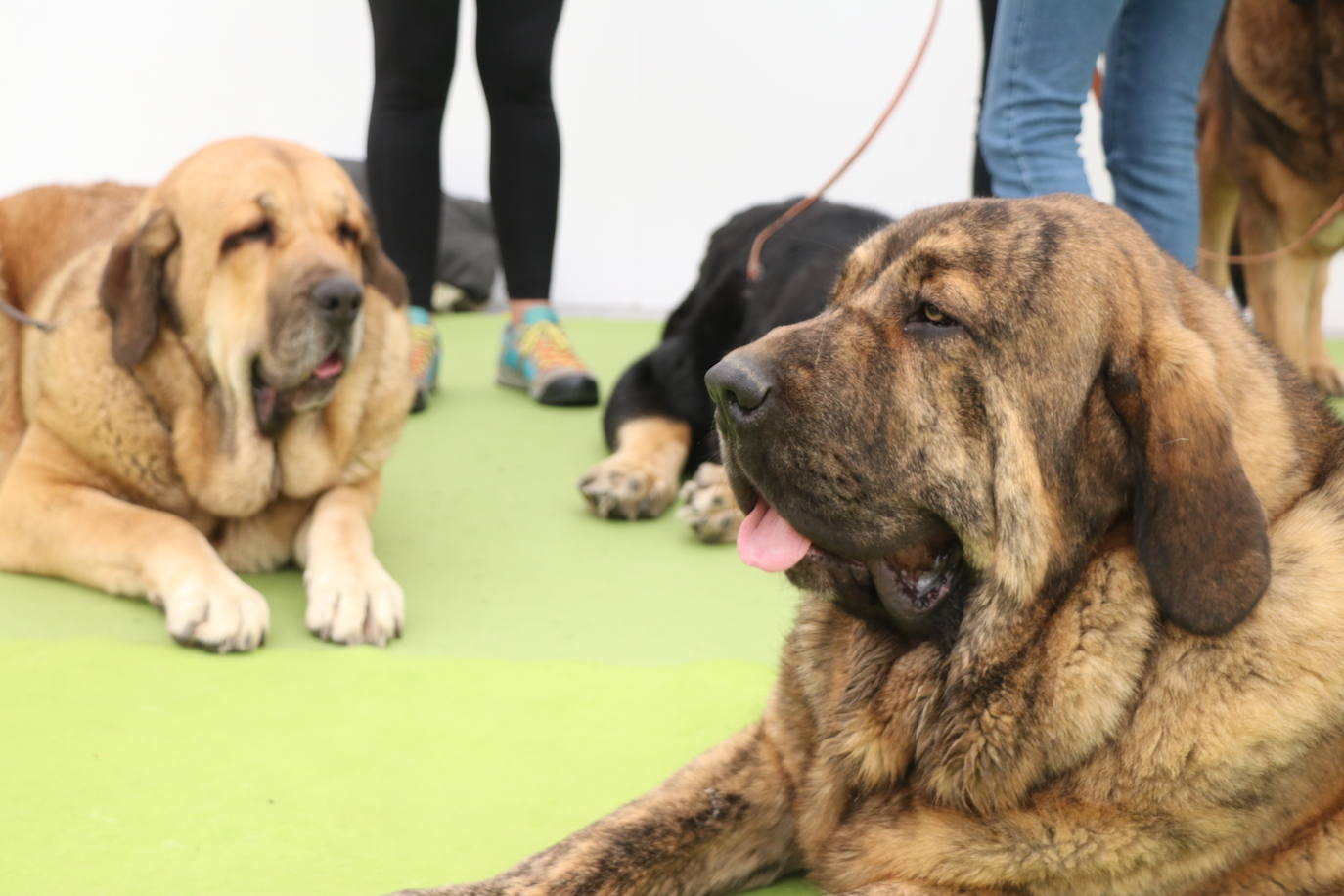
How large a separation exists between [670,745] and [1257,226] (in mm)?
3398

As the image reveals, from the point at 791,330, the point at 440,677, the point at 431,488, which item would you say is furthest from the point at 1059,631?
the point at 431,488

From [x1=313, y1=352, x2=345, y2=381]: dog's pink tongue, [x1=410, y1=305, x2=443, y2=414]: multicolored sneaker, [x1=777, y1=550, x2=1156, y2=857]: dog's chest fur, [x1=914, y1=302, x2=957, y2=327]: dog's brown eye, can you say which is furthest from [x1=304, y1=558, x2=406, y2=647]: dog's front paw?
[x1=410, y1=305, x2=443, y2=414]: multicolored sneaker

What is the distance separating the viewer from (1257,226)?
4805mm

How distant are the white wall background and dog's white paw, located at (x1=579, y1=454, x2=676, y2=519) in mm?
3403

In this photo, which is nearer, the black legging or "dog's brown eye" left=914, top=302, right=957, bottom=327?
"dog's brown eye" left=914, top=302, right=957, bottom=327

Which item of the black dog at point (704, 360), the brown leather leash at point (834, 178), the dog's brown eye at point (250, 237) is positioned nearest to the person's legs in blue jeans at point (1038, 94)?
the brown leather leash at point (834, 178)

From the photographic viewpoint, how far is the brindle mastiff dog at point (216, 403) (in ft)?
9.73

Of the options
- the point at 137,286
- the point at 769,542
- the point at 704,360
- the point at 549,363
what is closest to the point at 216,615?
the point at 137,286

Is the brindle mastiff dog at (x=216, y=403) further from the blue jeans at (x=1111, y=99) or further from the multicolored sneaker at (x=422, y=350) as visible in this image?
the blue jeans at (x=1111, y=99)

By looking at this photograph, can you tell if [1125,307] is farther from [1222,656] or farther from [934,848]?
[934,848]

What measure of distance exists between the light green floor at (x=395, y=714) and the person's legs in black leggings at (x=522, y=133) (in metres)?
1.29

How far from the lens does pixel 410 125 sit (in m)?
4.36

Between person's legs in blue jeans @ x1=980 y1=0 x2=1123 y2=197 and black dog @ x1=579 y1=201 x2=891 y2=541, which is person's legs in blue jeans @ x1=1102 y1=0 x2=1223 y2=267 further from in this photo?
black dog @ x1=579 y1=201 x2=891 y2=541

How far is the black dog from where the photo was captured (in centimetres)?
361
